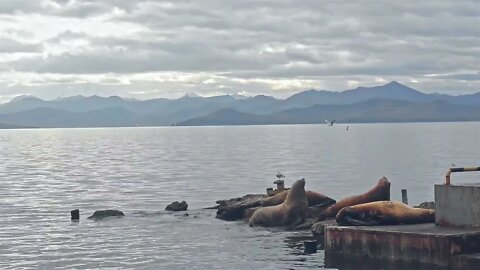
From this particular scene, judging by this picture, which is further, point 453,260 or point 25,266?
point 25,266

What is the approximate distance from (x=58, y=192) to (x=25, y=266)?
3590 cm

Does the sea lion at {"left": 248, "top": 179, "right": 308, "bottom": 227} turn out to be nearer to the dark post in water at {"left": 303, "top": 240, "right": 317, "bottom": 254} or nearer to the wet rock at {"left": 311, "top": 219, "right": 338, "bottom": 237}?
the wet rock at {"left": 311, "top": 219, "right": 338, "bottom": 237}

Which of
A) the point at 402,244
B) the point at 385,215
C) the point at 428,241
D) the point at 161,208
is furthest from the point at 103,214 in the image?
the point at 428,241

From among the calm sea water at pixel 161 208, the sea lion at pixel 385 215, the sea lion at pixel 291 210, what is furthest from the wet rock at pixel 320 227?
the sea lion at pixel 385 215

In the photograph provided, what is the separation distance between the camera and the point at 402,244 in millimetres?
25375

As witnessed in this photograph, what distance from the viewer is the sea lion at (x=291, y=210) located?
3772 centimetres

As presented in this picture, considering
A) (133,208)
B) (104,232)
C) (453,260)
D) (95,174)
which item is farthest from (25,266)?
(95,174)

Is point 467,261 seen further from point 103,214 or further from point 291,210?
point 103,214

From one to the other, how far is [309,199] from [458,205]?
1482cm

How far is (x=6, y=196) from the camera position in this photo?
63.1 meters

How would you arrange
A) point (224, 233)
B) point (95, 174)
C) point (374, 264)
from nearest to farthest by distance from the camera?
1. point (374, 264)
2. point (224, 233)
3. point (95, 174)

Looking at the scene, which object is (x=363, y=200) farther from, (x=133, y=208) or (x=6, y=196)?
(x=6, y=196)

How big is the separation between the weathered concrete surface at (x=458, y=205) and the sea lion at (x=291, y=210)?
38.7ft

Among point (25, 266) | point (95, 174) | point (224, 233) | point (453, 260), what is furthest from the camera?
point (95, 174)
